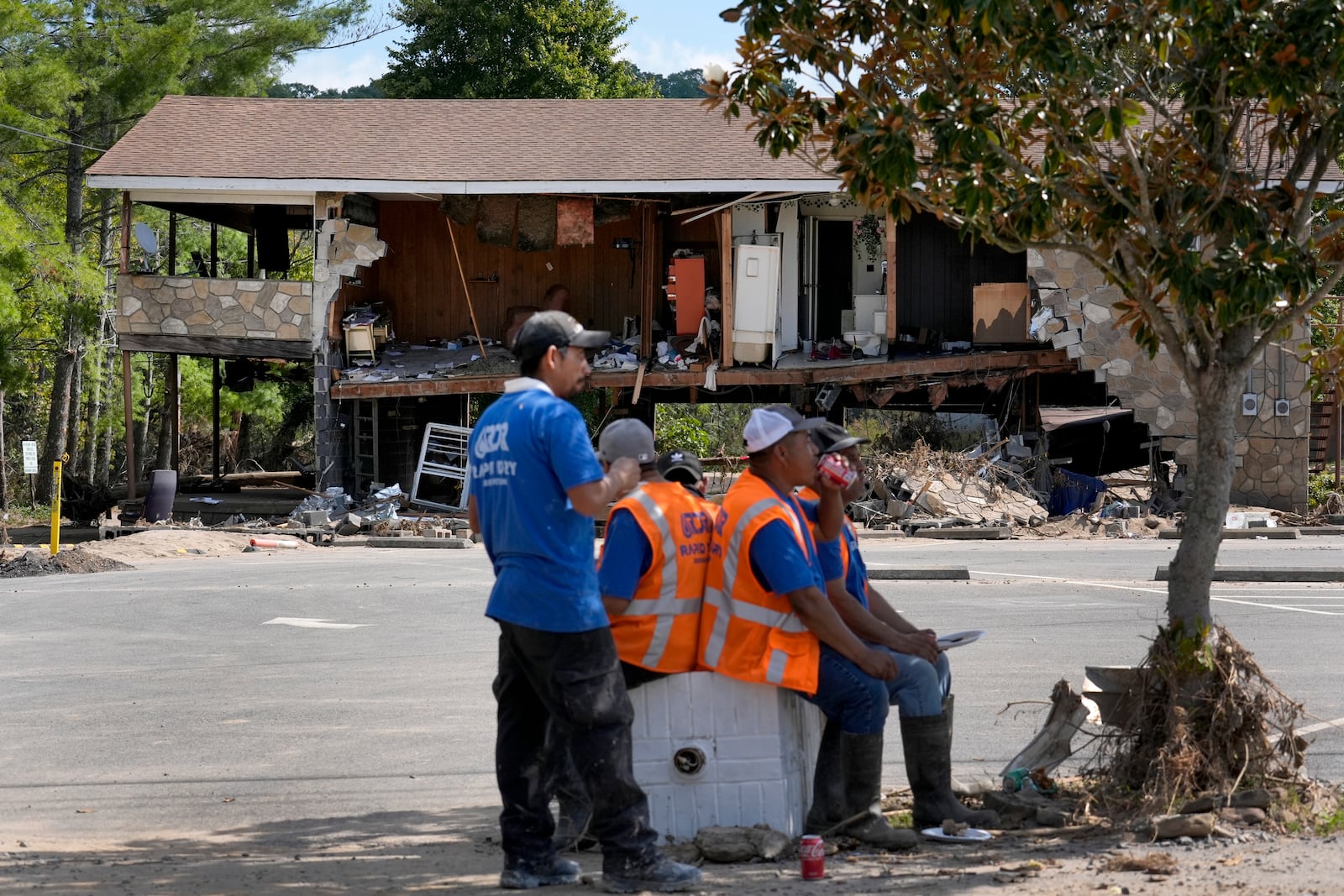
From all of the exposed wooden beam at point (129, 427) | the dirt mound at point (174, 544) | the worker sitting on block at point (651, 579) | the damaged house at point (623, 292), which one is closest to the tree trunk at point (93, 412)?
the exposed wooden beam at point (129, 427)

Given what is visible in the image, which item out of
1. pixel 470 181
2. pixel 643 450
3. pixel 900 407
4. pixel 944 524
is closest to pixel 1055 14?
pixel 643 450

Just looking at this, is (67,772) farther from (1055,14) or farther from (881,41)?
(1055,14)

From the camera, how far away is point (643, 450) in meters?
5.72

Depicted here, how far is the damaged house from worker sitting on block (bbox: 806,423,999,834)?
57.0 ft

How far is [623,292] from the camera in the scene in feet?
89.0

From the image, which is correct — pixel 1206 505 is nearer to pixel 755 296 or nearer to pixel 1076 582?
pixel 1076 582

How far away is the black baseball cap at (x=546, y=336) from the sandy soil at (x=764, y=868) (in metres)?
1.90

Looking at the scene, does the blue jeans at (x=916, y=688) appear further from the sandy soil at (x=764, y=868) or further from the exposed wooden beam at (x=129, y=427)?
the exposed wooden beam at (x=129, y=427)

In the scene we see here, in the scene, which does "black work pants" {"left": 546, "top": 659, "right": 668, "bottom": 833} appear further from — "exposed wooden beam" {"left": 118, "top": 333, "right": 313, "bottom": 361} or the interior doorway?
the interior doorway

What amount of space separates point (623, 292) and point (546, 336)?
22063 millimetres

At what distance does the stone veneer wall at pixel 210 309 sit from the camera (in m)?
24.3

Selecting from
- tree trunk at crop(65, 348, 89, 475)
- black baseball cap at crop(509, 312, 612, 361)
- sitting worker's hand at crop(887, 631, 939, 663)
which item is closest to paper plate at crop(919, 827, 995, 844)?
sitting worker's hand at crop(887, 631, 939, 663)

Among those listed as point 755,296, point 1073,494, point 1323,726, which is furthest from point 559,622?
point 755,296

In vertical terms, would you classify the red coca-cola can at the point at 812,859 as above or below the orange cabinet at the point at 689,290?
below
